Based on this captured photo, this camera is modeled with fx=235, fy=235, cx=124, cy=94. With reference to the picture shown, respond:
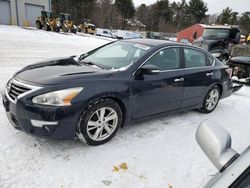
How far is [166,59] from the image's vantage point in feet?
13.5

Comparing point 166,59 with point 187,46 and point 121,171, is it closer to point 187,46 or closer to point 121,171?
point 187,46

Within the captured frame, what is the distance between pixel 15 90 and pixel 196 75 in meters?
3.17

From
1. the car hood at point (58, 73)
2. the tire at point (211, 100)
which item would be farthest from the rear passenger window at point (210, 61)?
the car hood at point (58, 73)

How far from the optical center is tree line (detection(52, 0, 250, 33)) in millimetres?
47250

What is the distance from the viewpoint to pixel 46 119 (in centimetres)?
280

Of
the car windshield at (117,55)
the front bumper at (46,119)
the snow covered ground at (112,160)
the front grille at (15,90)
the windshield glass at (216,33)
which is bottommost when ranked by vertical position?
the snow covered ground at (112,160)

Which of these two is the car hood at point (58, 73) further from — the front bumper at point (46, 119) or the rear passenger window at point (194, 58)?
the rear passenger window at point (194, 58)

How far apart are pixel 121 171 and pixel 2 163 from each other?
55.5 inches

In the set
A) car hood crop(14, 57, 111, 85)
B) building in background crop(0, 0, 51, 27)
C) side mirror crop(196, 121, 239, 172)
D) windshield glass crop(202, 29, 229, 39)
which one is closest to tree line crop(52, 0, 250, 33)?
building in background crop(0, 0, 51, 27)

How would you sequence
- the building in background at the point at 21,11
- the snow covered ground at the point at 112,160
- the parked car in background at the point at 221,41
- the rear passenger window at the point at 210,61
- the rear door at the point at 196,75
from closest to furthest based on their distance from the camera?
the snow covered ground at the point at 112,160 < the rear door at the point at 196,75 < the rear passenger window at the point at 210,61 < the parked car in background at the point at 221,41 < the building in background at the point at 21,11

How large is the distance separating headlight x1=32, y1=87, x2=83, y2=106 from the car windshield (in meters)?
0.94

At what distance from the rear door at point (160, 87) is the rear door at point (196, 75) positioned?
7.4 inches

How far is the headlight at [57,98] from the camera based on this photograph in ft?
9.17

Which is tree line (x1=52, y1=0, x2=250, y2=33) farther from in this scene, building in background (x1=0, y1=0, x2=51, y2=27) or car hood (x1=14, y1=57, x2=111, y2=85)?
car hood (x1=14, y1=57, x2=111, y2=85)
